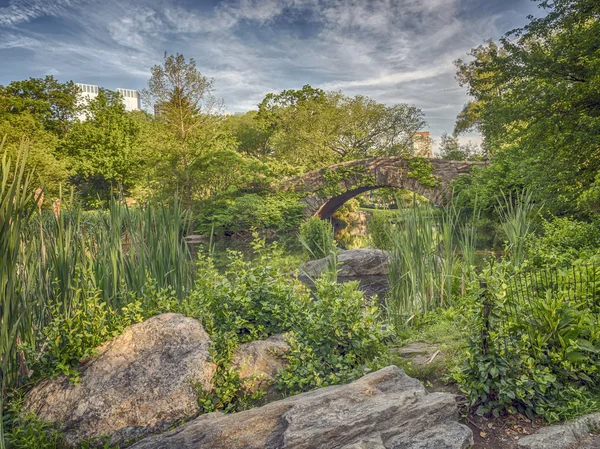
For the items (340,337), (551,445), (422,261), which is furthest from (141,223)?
(551,445)

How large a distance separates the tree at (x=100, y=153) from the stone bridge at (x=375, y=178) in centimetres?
957

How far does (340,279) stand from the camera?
9492mm

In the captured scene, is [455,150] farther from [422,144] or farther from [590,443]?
[590,443]

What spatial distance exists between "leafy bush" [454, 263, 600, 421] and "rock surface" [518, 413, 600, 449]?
3.7 inches

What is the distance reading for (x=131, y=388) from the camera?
2754 millimetres

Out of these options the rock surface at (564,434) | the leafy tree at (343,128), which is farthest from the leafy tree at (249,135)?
the rock surface at (564,434)

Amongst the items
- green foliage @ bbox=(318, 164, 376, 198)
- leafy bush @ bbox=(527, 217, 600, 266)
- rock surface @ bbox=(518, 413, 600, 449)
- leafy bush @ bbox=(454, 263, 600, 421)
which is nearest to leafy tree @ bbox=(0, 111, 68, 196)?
green foliage @ bbox=(318, 164, 376, 198)

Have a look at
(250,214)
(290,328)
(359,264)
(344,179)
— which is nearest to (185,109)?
(250,214)

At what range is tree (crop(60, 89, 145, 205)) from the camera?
23484mm

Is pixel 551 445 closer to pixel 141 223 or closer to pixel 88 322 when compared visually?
pixel 88 322

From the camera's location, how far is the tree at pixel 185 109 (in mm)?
17781

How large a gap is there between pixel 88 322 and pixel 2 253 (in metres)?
1.46

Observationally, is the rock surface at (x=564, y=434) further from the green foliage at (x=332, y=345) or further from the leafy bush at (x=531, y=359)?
the green foliage at (x=332, y=345)

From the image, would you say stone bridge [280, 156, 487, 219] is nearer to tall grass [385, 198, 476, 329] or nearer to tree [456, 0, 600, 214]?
tree [456, 0, 600, 214]
